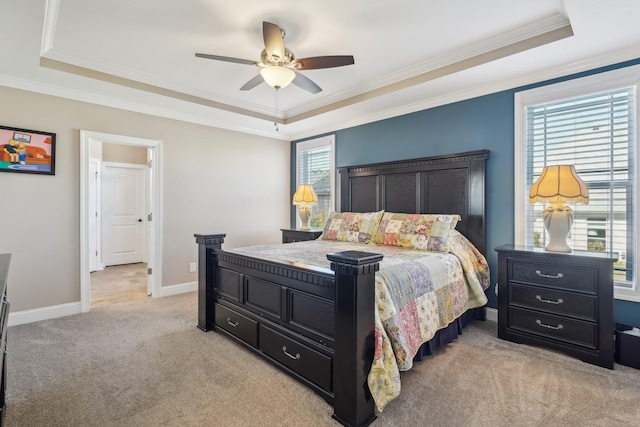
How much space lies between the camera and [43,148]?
10.7ft

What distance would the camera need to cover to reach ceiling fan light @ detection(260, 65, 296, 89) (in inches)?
96.2

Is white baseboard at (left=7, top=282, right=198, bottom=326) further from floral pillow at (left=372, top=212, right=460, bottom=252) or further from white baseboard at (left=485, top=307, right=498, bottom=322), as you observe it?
white baseboard at (left=485, top=307, right=498, bottom=322)

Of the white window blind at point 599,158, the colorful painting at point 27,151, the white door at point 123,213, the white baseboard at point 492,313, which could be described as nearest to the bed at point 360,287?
the white baseboard at point 492,313

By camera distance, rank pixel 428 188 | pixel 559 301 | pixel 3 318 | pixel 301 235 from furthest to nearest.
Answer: pixel 301 235, pixel 428 188, pixel 559 301, pixel 3 318

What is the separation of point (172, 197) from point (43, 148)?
1373mm

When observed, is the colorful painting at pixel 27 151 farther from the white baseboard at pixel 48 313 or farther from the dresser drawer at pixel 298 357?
the dresser drawer at pixel 298 357

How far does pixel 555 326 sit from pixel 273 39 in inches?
120

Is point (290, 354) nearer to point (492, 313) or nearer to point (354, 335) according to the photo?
point (354, 335)

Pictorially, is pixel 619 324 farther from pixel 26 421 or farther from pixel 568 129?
pixel 26 421

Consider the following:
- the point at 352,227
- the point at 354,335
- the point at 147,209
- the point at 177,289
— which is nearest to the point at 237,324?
the point at 354,335

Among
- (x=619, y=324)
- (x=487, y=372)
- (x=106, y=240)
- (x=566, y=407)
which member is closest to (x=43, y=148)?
(x=106, y=240)

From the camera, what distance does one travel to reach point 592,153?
109 inches

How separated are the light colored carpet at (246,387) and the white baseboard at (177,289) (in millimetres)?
1261

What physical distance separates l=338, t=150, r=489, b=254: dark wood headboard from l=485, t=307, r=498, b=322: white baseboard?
23.8 inches
